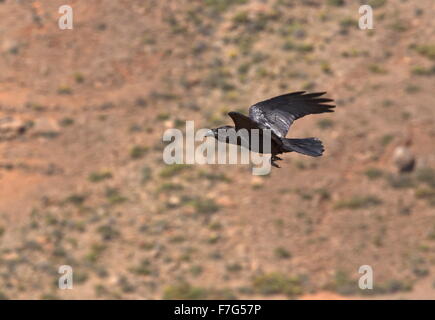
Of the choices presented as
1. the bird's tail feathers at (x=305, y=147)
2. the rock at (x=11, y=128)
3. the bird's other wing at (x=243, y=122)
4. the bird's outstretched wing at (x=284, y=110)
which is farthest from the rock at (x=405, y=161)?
the bird's other wing at (x=243, y=122)

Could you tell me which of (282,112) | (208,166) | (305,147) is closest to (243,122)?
(305,147)

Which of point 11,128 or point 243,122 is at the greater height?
point 11,128

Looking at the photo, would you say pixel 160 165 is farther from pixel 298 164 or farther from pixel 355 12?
pixel 355 12

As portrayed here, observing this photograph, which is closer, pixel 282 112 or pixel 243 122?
pixel 243 122

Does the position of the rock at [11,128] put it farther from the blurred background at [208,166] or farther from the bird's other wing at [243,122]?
the bird's other wing at [243,122]

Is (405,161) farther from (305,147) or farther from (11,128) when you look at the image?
(305,147)

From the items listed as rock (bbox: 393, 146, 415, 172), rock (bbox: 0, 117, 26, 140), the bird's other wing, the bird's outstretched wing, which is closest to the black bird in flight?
the bird's outstretched wing

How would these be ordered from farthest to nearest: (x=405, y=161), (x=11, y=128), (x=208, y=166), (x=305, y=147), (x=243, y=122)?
1. (x=11, y=128)
2. (x=208, y=166)
3. (x=405, y=161)
4. (x=305, y=147)
5. (x=243, y=122)

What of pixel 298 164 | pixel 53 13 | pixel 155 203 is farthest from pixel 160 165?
pixel 53 13
